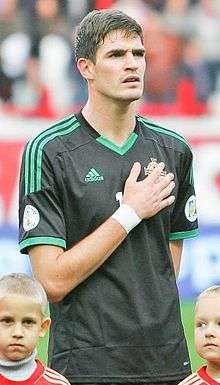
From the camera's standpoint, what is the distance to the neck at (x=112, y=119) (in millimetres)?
5566

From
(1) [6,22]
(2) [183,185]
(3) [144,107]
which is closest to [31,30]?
(1) [6,22]

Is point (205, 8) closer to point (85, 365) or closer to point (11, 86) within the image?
point (11, 86)

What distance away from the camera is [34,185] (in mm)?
5414

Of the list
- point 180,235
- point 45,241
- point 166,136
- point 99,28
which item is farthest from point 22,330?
point 99,28

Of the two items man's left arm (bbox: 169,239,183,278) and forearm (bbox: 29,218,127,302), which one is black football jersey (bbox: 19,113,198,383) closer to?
forearm (bbox: 29,218,127,302)

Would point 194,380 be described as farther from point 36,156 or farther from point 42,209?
point 36,156

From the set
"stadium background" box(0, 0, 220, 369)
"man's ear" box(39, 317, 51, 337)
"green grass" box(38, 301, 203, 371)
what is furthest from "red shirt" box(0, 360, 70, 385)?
"stadium background" box(0, 0, 220, 369)

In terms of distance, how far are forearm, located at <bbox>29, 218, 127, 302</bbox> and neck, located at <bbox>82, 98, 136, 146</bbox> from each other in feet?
1.43

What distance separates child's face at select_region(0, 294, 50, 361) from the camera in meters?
5.01

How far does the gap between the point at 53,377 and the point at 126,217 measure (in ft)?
2.35

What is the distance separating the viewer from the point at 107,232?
5.28m

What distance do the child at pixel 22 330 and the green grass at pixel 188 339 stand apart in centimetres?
393

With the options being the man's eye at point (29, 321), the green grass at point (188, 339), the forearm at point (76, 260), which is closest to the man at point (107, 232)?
the forearm at point (76, 260)

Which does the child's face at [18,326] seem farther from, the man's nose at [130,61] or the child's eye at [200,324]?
the man's nose at [130,61]
